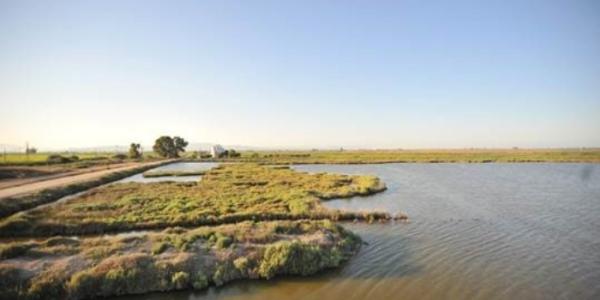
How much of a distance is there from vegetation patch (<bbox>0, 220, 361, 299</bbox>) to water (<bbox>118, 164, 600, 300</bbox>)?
1.73 ft

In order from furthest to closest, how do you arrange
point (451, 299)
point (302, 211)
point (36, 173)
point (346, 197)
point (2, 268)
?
point (36, 173), point (346, 197), point (302, 211), point (2, 268), point (451, 299)

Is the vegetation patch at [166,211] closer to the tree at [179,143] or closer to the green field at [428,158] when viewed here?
the green field at [428,158]

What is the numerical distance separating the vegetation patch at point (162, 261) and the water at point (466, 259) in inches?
20.7

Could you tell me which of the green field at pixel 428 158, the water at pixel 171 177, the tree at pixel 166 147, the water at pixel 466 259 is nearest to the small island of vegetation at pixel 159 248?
the water at pixel 466 259

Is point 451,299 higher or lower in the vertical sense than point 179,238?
lower

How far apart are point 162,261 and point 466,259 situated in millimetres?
12293

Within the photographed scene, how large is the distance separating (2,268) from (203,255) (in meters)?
6.62

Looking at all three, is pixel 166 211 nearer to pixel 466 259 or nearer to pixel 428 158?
pixel 466 259

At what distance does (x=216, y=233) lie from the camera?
52.6 feet

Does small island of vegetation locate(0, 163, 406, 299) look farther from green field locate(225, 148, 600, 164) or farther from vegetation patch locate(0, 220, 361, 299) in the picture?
green field locate(225, 148, 600, 164)

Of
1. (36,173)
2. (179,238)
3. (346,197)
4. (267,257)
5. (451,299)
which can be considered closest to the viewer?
(451,299)

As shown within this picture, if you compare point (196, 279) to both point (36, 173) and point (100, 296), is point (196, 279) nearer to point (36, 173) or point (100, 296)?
point (100, 296)

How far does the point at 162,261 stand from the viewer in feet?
42.7

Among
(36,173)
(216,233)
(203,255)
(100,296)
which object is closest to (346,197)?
(216,233)
